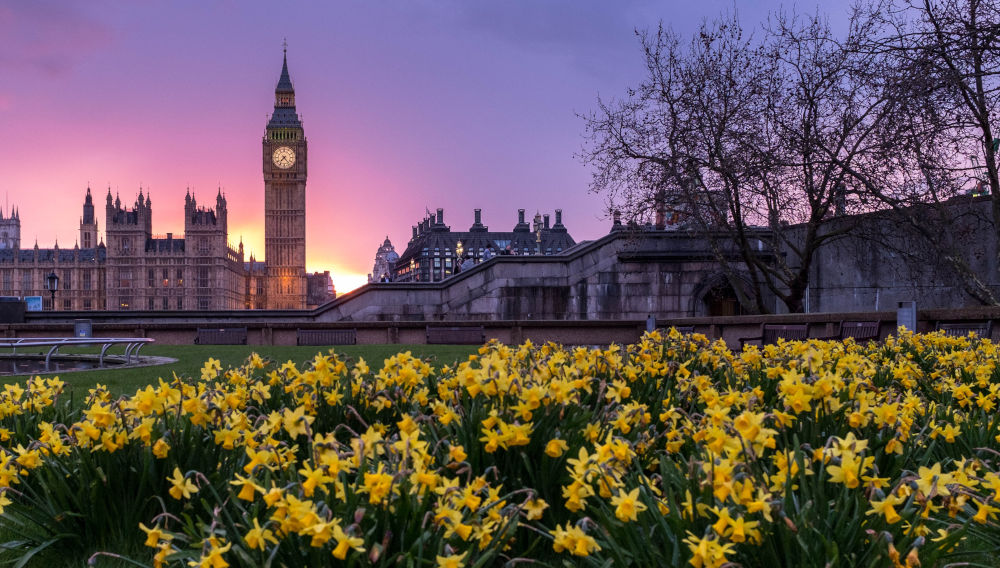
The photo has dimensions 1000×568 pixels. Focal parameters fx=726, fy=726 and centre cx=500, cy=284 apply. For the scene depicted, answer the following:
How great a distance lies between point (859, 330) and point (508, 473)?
9.86 metres

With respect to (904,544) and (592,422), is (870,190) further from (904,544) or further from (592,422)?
(904,544)

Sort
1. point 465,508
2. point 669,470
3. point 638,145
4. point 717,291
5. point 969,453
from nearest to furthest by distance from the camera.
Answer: point 465,508 → point 669,470 → point 969,453 → point 638,145 → point 717,291

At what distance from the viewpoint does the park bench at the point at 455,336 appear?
18.9 meters

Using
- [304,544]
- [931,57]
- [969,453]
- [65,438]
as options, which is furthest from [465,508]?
[931,57]

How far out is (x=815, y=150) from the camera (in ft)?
45.3

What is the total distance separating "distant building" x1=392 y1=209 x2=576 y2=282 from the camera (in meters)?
133

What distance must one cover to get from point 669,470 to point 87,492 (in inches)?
90.6

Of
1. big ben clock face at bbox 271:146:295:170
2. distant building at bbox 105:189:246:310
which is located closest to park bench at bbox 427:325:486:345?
distant building at bbox 105:189:246:310

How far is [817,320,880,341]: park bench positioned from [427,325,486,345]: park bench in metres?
9.43

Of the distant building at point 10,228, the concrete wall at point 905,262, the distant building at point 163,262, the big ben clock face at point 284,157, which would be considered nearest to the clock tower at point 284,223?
the big ben clock face at point 284,157

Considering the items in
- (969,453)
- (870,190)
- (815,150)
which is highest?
(815,150)

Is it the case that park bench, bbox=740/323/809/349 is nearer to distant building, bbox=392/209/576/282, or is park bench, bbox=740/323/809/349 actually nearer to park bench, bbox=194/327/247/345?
park bench, bbox=194/327/247/345

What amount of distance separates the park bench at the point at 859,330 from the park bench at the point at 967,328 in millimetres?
846

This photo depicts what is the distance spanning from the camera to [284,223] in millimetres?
134750
